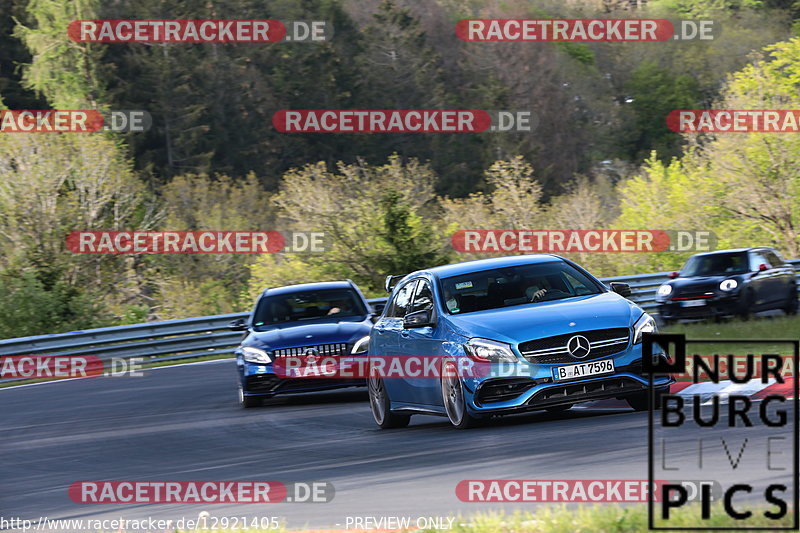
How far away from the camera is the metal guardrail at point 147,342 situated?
2770cm

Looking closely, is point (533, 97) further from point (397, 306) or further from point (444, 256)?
point (397, 306)

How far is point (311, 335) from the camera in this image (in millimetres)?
17094

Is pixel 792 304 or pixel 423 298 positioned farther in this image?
pixel 792 304

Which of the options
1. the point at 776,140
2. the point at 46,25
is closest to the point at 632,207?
the point at 776,140

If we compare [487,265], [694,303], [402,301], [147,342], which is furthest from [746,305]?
[487,265]

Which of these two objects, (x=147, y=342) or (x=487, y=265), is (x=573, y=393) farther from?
(x=147, y=342)

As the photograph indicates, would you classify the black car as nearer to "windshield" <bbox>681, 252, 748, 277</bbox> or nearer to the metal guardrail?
"windshield" <bbox>681, 252, 748, 277</bbox>

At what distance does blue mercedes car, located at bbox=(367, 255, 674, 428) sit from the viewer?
39.0 feet

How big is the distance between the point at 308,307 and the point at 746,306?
395 inches

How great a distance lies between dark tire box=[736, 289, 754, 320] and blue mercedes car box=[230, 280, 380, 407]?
9331mm

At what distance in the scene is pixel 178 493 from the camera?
10250 mm

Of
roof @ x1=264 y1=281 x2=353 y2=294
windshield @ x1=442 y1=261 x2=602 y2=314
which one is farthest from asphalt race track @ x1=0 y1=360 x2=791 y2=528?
roof @ x1=264 y1=281 x2=353 y2=294

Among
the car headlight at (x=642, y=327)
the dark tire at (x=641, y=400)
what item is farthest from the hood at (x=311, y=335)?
the car headlight at (x=642, y=327)

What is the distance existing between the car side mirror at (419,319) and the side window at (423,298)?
17 cm
